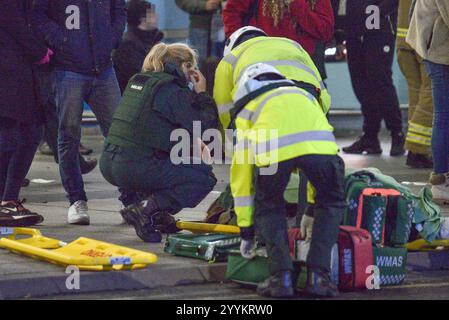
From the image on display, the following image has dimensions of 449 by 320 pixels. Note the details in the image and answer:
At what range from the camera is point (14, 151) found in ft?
30.6

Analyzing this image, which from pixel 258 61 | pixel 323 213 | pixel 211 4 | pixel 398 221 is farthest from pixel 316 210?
pixel 211 4

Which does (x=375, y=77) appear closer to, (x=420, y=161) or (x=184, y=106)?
(x=420, y=161)

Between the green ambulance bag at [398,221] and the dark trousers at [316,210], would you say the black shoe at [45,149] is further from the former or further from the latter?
the dark trousers at [316,210]

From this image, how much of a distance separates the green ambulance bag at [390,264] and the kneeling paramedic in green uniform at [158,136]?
5.33 feet

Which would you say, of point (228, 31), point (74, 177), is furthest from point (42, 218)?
point (228, 31)

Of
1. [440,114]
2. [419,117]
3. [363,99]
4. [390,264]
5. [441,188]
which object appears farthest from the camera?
[363,99]

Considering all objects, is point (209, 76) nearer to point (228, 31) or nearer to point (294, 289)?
point (228, 31)

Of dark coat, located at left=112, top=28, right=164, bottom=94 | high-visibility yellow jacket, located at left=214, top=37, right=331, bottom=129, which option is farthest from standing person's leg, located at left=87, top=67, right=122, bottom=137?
dark coat, located at left=112, top=28, right=164, bottom=94

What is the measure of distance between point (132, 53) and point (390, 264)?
5445 millimetres

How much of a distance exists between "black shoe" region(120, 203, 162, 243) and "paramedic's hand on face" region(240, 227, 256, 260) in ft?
4.52

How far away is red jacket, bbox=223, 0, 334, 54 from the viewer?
9.52 metres

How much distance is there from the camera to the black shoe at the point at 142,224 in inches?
334

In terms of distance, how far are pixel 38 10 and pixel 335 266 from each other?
325 centimetres

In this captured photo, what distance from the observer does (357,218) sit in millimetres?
7715
